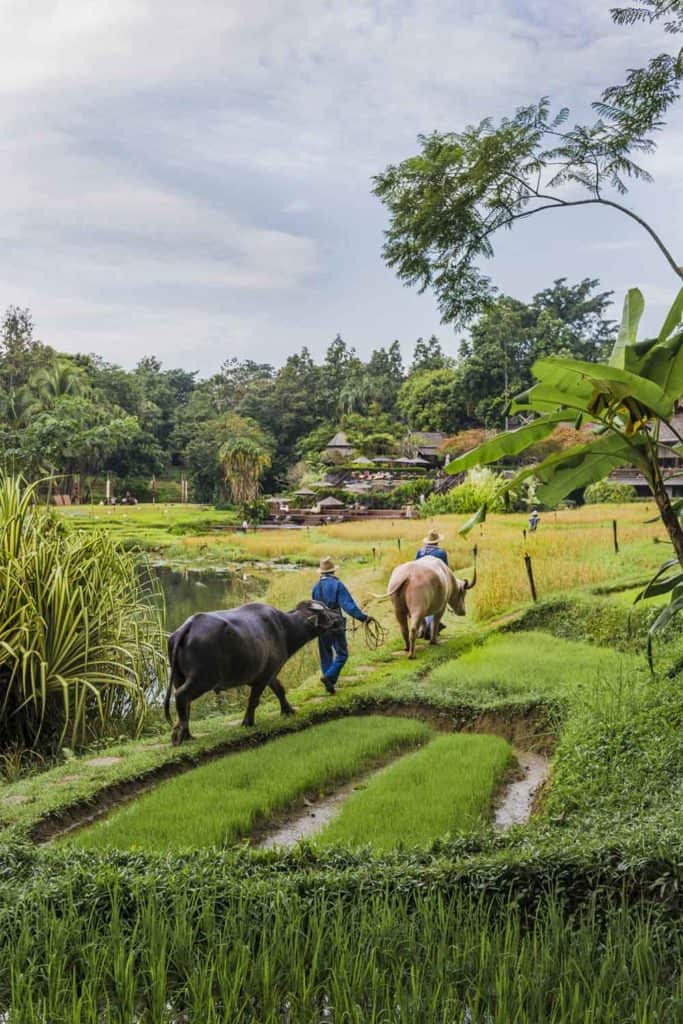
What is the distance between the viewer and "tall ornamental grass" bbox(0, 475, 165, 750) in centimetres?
516

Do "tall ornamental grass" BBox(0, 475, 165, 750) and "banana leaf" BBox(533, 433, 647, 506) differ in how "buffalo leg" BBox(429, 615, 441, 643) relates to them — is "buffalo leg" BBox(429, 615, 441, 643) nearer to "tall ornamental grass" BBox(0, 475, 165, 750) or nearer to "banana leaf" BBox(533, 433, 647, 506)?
"tall ornamental grass" BBox(0, 475, 165, 750)

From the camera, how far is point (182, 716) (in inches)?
192

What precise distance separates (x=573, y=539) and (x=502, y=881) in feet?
34.9

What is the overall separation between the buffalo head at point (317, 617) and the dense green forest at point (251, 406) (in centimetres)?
1796

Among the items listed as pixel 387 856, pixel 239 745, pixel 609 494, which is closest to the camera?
pixel 387 856

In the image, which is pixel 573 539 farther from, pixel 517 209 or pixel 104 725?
pixel 104 725

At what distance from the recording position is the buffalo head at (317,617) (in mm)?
5680

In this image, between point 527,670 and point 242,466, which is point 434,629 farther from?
point 242,466

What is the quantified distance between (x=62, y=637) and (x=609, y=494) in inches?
801

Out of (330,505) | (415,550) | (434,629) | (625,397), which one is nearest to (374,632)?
(434,629)

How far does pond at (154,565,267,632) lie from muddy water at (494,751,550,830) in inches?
Result: 299

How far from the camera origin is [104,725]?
18.7 feet

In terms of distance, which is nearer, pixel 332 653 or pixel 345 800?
pixel 345 800

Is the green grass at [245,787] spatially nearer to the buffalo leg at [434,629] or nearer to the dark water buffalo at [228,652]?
the dark water buffalo at [228,652]
